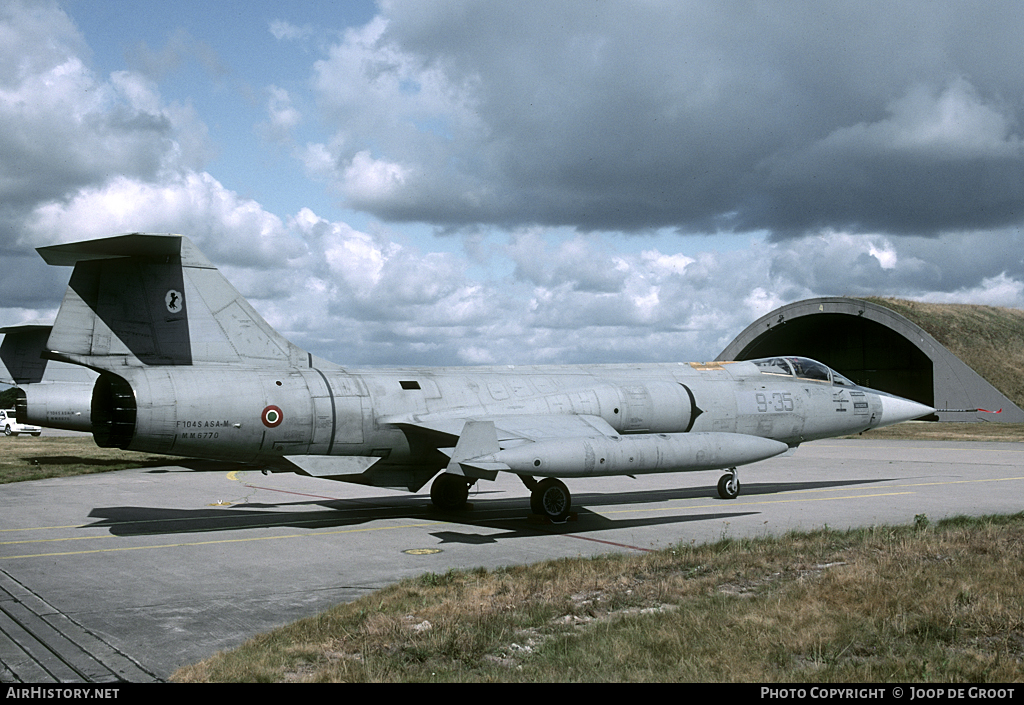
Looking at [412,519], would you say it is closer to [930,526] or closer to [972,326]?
[930,526]

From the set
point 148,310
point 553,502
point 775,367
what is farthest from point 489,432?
point 775,367

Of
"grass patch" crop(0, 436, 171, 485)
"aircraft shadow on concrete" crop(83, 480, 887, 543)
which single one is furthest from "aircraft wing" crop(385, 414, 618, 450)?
"grass patch" crop(0, 436, 171, 485)

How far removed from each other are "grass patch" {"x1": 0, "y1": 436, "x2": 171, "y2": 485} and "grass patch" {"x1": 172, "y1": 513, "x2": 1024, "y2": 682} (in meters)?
19.5

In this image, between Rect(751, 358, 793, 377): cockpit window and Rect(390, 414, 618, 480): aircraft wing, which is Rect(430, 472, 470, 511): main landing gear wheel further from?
Rect(751, 358, 793, 377): cockpit window

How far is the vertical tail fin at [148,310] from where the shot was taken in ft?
40.2

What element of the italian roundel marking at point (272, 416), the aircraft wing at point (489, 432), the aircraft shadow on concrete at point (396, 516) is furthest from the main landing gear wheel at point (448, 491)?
the italian roundel marking at point (272, 416)

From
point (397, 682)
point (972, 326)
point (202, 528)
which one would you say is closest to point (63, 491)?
point (202, 528)

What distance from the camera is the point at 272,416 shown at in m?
13.1

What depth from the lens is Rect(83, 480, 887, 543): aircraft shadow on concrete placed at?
45.1ft

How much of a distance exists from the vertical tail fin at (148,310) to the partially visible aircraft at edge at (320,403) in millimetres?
19

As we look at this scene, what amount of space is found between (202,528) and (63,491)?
8.33 m

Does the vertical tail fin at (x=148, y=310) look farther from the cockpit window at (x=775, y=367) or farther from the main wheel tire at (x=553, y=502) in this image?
the cockpit window at (x=775, y=367)

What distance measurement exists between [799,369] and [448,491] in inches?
337

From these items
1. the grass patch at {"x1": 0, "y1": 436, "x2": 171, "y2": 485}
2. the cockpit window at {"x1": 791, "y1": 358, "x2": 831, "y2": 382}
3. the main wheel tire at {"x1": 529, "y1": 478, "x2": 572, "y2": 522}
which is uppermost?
the cockpit window at {"x1": 791, "y1": 358, "x2": 831, "y2": 382}
